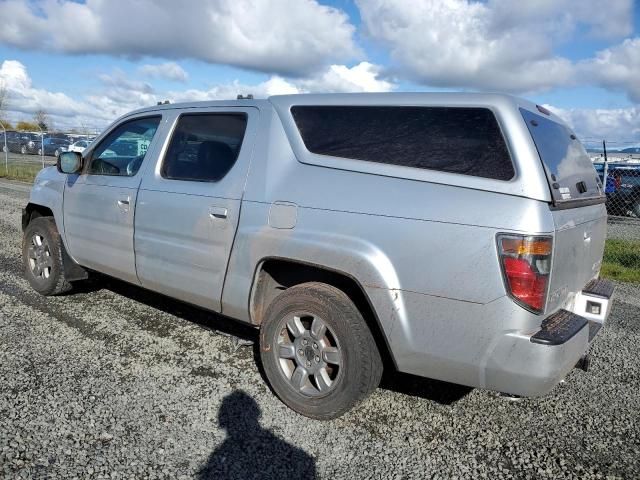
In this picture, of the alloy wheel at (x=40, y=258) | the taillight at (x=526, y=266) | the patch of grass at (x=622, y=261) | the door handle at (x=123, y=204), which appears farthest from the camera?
the patch of grass at (x=622, y=261)

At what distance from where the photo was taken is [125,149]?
15.3 feet

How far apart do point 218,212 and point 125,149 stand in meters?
1.73

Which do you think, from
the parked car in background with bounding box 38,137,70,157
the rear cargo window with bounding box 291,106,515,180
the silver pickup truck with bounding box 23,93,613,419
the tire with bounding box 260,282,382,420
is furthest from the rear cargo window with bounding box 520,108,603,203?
the parked car in background with bounding box 38,137,70,157

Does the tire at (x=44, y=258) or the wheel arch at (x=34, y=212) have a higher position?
the wheel arch at (x=34, y=212)

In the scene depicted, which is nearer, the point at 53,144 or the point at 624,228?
the point at 624,228

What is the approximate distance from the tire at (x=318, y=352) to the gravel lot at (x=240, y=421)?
152mm

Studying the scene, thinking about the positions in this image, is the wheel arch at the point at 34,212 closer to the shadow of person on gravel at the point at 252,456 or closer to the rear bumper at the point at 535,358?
the shadow of person on gravel at the point at 252,456

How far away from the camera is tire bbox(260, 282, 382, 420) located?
293cm

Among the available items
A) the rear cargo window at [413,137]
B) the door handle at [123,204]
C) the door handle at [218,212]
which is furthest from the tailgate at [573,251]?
the door handle at [123,204]

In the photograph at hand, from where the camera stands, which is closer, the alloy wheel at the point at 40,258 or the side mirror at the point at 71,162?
the side mirror at the point at 71,162

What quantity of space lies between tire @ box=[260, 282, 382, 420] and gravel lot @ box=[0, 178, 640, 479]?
15cm

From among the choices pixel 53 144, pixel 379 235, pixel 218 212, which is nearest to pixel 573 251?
pixel 379 235

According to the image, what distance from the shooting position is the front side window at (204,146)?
3.61 metres

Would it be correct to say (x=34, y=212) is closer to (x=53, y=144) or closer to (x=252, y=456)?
(x=252, y=456)
